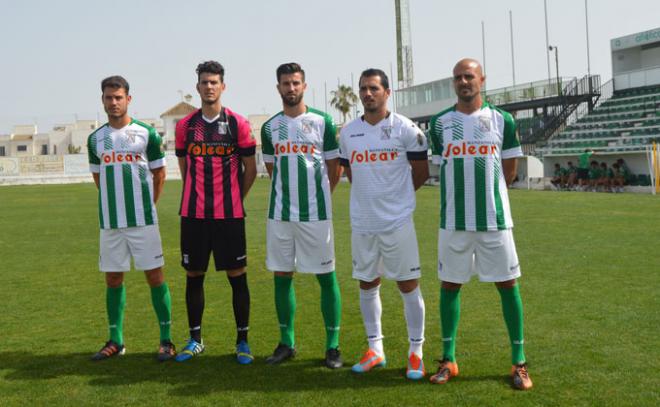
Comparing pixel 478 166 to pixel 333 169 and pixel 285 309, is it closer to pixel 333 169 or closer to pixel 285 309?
pixel 333 169

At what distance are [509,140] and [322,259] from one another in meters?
1.54

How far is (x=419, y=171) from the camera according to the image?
4.57 m

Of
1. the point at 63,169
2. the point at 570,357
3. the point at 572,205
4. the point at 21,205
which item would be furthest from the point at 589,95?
the point at 63,169

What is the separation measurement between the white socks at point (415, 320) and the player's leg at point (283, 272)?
2.97 feet

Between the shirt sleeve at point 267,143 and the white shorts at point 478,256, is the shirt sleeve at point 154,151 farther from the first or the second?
the white shorts at point 478,256

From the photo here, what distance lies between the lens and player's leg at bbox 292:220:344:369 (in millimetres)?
4688

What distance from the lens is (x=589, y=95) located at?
32.9 m

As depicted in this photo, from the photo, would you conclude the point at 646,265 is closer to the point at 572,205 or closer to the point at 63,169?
the point at 572,205

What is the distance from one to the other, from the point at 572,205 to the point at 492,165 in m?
14.3

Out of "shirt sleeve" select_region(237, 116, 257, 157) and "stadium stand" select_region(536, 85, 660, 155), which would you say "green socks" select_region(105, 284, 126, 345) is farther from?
"stadium stand" select_region(536, 85, 660, 155)

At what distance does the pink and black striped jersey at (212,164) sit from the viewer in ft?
15.8

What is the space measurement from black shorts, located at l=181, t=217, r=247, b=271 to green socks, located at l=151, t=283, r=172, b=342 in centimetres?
40

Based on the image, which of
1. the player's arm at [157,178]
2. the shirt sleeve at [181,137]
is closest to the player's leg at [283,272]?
the shirt sleeve at [181,137]

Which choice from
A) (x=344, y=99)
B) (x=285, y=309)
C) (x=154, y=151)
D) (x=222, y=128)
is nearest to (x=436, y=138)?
(x=222, y=128)
